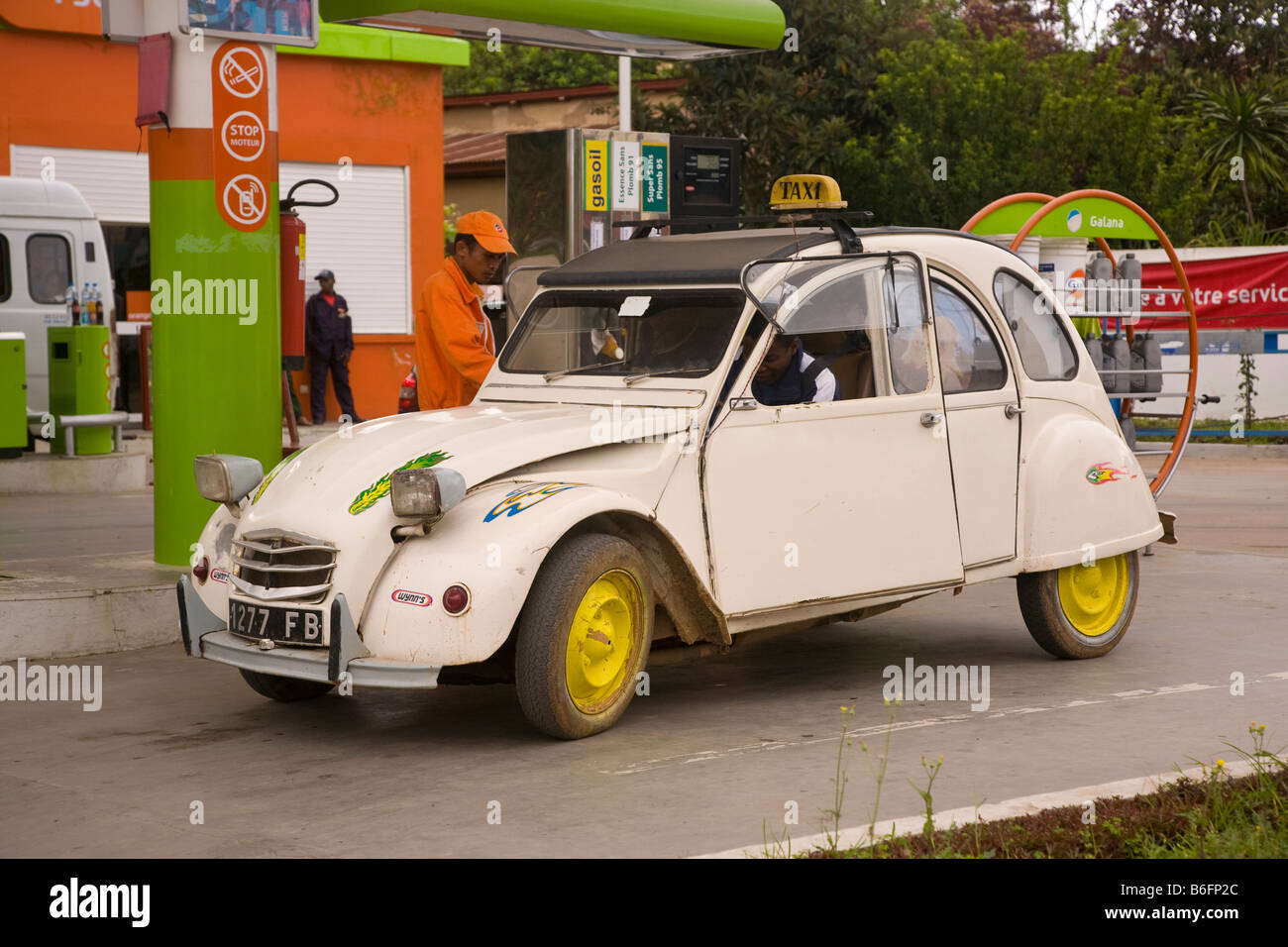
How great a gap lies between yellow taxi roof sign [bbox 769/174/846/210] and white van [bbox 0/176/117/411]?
10.3 meters

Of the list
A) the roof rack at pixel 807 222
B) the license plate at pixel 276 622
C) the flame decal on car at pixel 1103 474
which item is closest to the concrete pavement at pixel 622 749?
the license plate at pixel 276 622

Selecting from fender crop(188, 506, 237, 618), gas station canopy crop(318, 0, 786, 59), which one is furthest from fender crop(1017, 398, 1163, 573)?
gas station canopy crop(318, 0, 786, 59)

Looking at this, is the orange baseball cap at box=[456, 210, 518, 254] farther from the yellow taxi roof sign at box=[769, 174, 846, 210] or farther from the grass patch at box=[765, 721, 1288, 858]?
the grass patch at box=[765, 721, 1288, 858]

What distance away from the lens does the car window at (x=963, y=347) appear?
7652 millimetres

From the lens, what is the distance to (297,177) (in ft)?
74.3

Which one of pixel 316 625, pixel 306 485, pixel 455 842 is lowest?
pixel 455 842

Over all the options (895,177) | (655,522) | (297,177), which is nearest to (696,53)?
(655,522)

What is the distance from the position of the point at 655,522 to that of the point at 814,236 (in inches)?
64.6

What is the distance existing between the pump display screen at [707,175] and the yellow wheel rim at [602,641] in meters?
6.10

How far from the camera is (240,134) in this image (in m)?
9.26

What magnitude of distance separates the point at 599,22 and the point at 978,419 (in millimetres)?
5207

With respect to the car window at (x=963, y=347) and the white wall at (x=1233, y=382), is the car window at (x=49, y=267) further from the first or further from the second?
the car window at (x=963, y=347)

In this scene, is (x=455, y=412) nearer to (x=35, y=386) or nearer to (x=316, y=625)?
(x=316, y=625)
